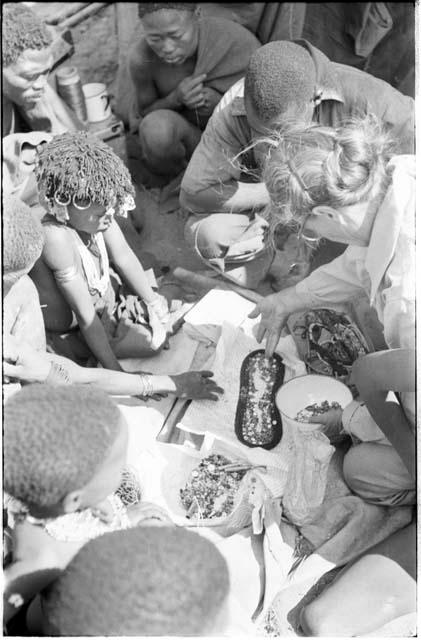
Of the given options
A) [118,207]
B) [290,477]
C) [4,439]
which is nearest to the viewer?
[4,439]

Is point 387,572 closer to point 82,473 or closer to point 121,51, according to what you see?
point 82,473

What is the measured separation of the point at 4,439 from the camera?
4.99 ft

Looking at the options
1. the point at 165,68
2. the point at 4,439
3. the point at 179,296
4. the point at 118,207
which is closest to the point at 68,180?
the point at 118,207

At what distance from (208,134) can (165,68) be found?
0.75 meters

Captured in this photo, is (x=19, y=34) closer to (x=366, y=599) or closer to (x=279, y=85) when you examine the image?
(x=279, y=85)

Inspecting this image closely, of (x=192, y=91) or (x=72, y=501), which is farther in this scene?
(x=192, y=91)

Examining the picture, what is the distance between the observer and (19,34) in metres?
3.30

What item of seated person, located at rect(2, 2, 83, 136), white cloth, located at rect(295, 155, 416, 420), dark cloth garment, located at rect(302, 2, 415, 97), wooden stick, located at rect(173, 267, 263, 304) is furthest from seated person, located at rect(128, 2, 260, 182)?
white cloth, located at rect(295, 155, 416, 420)

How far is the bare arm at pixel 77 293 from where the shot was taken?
267 cm

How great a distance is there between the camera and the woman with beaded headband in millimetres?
2584

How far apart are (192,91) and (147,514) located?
7.95 feet

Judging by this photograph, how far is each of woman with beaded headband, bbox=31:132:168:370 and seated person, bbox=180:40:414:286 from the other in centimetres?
47

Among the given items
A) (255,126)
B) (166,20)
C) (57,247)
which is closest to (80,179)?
(57,247)

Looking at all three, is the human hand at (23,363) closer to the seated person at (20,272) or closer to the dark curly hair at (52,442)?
the seated person at (20,272)
